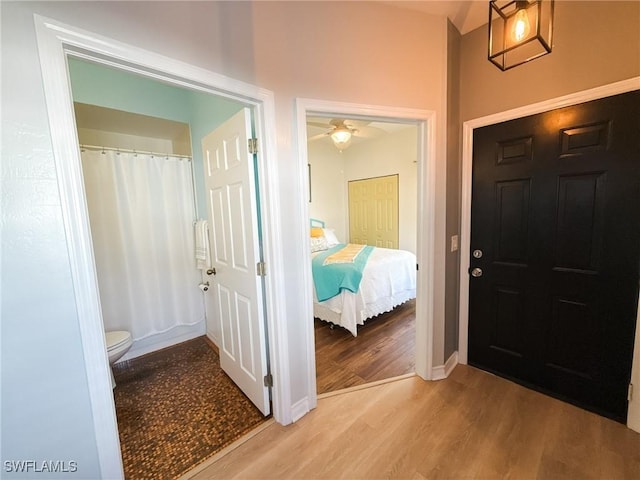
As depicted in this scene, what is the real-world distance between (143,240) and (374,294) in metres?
2.47

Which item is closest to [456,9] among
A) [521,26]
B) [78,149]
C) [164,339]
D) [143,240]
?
A: [521,26]

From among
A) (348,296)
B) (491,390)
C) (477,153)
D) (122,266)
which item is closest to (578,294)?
(491,390)

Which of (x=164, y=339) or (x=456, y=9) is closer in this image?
(x=456, y=9)

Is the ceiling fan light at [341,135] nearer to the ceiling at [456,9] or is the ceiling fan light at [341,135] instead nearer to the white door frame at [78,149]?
the ceiling at [456,9]

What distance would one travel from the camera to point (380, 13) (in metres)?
1.60

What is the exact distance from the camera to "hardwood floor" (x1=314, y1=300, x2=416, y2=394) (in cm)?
212

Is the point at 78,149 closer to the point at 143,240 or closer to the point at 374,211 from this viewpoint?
the point at 143,240

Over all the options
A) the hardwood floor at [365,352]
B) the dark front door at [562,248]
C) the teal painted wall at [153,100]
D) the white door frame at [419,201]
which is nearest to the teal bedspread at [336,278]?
the hardwood floor at [365,352]

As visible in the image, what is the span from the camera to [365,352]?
2475mm

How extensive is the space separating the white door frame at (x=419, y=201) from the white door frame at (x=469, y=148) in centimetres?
38

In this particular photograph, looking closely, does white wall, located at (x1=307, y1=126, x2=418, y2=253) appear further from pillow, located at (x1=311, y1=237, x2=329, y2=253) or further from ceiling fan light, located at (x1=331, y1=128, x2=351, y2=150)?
ceiling fan light, located at (x1=331, y1=128, x2=351, y2=150)

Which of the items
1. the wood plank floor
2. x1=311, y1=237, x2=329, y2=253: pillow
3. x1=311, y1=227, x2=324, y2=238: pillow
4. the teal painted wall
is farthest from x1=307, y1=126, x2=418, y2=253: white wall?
the wood plank floor

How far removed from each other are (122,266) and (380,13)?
2949 mm

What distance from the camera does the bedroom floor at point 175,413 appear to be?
1451 mm
